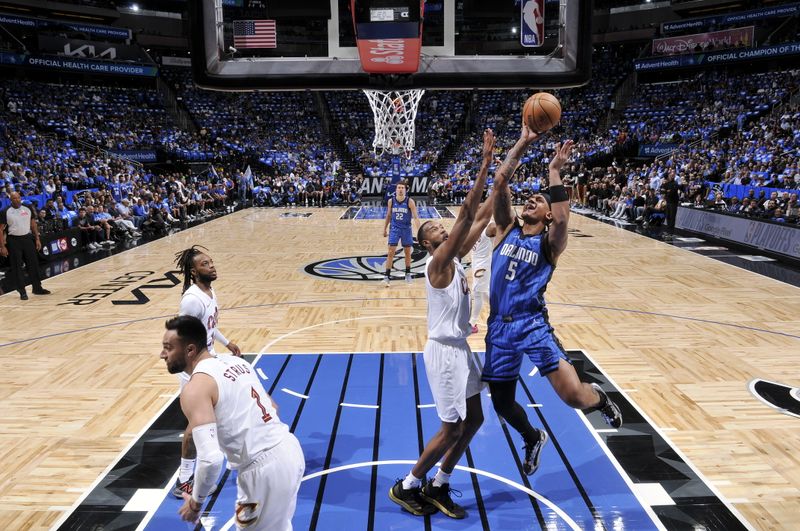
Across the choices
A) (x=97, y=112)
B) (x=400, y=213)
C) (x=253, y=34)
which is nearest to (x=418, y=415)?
(x=253, y=34)

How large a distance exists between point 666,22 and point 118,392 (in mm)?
37296

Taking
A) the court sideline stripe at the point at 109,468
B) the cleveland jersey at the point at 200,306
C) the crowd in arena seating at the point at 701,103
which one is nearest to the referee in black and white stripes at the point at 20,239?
the court sideline stripe at the point at 109,468

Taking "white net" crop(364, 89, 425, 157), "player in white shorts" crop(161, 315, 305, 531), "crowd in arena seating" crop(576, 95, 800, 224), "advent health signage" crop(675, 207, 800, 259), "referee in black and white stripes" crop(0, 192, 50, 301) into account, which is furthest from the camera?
"crowd in arena seating" crop(576, 95, 800, 224)

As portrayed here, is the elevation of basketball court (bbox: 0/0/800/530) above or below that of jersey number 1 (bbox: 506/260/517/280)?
below

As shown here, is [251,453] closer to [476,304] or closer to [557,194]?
[557,194]

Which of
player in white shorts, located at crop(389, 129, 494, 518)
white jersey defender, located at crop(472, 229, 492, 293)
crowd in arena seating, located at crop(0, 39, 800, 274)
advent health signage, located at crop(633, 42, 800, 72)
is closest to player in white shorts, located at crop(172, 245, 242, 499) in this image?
player in white shorts, located at crop(389, 129, 494, 518)

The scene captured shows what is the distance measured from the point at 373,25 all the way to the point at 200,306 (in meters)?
3.26

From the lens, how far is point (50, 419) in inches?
203

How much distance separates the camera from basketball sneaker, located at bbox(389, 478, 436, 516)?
374cm

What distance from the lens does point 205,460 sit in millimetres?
2328

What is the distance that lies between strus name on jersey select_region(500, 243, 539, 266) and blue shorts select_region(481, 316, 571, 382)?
350 mm

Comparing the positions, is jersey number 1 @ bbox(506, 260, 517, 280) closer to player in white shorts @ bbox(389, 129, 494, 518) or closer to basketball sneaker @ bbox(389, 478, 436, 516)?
player in white shorts @ bbox(389, 129, 494, 518)

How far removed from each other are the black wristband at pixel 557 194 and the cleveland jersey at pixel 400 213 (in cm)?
631

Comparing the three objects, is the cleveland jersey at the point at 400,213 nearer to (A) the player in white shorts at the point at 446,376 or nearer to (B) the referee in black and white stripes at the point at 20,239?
(B) the referee in black and white stripes at the point at 20,239
